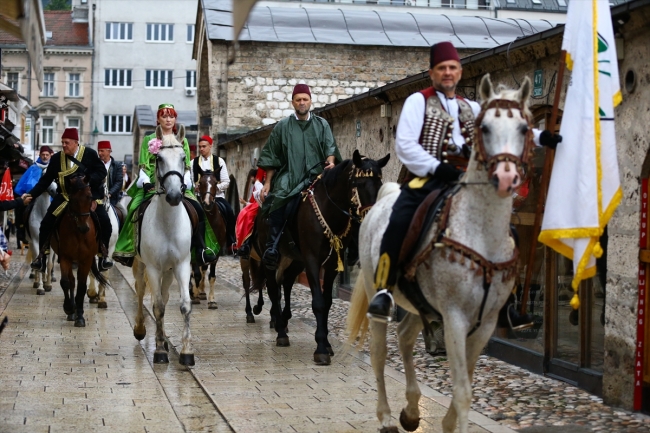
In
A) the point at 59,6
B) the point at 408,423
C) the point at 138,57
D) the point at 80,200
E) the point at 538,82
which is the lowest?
the point at 408,423

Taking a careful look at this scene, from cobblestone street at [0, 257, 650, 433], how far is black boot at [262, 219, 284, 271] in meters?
0.97

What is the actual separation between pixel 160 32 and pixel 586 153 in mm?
76632

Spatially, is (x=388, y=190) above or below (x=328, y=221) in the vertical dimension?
above

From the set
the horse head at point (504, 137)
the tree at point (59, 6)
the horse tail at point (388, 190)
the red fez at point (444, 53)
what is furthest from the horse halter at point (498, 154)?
the tree at point (59, 6)

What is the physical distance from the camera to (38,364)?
32.0 feet

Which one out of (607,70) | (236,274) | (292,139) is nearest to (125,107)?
(236,274)

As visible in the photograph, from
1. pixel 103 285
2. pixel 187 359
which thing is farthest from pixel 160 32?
pixel 187 359

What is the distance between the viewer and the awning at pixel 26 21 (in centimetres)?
427

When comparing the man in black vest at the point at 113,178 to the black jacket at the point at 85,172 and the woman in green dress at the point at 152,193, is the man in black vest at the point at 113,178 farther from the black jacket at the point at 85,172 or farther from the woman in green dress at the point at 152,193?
the woman in green dress at the point at 152,193

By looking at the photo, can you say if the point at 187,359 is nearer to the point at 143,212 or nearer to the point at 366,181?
the point at 143,212

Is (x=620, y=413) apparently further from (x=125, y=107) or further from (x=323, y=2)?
(x=125, y=107)

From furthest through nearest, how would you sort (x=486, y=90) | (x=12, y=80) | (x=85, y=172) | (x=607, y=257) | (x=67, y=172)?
(x=12, y=80) → (x=85, y=172) → (x=67, y=172) → (x=607, y=257) → (x=486, y=90)

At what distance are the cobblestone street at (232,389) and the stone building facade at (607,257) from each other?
0.72 ft

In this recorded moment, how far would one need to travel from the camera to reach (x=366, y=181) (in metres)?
9.70
